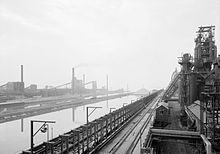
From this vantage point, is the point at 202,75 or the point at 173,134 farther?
the point at 202,75

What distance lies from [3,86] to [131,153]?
3018 inches

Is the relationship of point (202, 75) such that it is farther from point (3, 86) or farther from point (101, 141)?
point (3, 86)

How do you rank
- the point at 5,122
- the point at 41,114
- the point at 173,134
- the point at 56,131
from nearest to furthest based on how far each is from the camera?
the point at 173,134, the point at 56,131, the point at 5,122, the point at 41,114

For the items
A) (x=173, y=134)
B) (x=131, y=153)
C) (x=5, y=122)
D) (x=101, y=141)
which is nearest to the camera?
(x=131, y=153)

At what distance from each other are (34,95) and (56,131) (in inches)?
1790

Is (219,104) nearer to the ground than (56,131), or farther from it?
farther from it

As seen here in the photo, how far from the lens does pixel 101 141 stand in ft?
38.6

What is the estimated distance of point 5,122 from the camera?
26.6 m

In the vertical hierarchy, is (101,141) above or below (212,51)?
below

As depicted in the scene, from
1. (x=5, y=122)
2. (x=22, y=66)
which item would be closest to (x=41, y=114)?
(x=5, y=122)

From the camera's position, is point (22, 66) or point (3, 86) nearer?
point (22, 66)

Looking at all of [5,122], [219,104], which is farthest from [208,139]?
[5,122]

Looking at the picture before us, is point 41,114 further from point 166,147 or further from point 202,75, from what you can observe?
point 202,75

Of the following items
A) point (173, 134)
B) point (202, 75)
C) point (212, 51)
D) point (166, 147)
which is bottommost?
point (166, 147)
